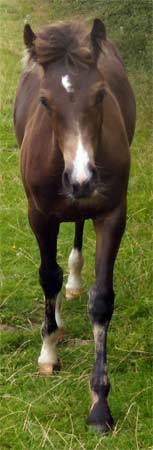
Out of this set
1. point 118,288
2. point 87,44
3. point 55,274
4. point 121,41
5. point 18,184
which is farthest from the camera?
point 121,41

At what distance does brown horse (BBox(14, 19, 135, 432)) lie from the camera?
352 cm

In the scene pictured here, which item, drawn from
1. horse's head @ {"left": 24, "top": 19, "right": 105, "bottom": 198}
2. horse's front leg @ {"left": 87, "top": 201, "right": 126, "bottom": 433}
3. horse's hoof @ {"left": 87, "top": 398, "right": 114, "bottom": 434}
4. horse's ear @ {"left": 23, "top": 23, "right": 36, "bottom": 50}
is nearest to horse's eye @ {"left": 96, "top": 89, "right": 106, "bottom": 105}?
horse's head @ {"left": 24, "top": 19, "right": 105, "bottom": 198}

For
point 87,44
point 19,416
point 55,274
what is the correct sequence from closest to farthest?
point 87,44, point 19,416, point 55,274

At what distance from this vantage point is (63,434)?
383cm

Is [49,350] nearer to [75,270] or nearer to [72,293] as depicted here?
[72,293]

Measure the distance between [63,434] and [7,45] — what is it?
9.45 m

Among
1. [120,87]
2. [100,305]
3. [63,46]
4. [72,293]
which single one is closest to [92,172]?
[63,46]

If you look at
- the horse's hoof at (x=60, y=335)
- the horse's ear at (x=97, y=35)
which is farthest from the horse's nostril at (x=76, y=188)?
the horse's hoof at (x=60, y=335)

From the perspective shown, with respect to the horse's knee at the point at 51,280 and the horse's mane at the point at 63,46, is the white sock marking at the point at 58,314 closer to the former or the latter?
the horse's knee at the point at 51,280

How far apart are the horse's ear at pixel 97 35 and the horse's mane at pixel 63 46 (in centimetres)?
3

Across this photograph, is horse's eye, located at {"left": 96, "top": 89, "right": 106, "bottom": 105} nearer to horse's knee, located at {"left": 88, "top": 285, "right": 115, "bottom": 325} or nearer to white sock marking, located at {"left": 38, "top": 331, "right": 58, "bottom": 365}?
horse's knee, located at {"left": 88, "top": 285, "right": 115, "bottom": 325}

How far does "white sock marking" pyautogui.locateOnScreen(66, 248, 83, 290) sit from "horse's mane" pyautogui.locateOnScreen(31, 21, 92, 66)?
6.49 ft

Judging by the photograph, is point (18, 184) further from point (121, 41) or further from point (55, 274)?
point (55, 274)

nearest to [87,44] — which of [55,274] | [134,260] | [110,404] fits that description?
[55,274]
